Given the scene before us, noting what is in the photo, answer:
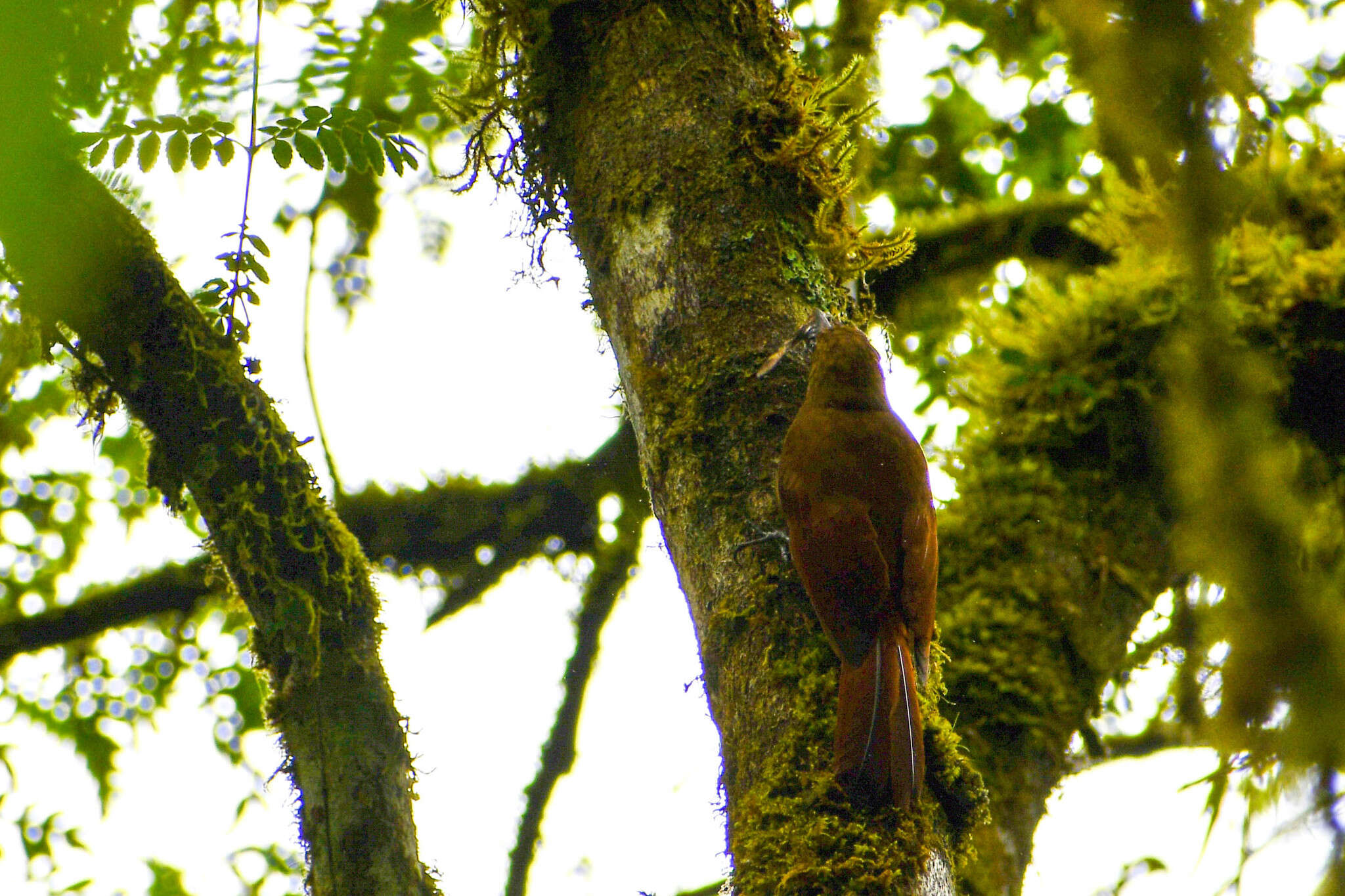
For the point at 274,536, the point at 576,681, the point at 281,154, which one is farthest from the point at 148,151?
the point at 576,681

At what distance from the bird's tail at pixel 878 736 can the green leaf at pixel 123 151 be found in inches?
78.1

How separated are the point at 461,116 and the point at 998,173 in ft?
14.1

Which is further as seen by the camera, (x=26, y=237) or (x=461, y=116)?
(x=461, y=116)

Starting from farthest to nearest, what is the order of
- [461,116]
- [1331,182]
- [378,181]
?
[378,181]
[1331,182]
[461,116]

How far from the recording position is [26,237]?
1.15 meters

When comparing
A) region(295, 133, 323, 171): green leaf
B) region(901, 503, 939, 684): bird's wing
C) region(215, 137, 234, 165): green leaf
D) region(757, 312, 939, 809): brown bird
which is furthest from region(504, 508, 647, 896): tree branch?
region(215, 137, 234, 165): green leaf

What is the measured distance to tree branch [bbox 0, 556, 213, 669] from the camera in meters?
4.12

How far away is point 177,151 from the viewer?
98.3 inches

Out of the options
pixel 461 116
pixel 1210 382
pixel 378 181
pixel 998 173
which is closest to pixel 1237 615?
pixel 1210 382

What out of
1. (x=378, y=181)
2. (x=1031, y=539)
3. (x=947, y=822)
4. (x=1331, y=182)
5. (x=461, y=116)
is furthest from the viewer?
(x=378, y=181)

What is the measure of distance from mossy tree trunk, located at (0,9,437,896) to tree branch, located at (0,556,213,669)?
189cm

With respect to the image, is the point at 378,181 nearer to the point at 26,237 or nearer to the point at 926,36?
the point at 926,36

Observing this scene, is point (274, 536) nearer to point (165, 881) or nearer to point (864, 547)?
point (864, 547)

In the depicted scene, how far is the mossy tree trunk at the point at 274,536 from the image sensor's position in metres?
2.16
